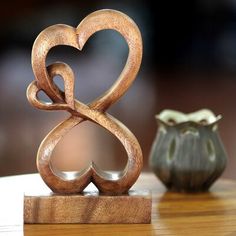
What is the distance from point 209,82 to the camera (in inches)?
120

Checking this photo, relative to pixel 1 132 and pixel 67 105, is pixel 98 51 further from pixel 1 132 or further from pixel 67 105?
pixel 67 105

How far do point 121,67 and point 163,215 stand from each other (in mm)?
2089

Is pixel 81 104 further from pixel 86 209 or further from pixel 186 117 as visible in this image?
pixel 186 117

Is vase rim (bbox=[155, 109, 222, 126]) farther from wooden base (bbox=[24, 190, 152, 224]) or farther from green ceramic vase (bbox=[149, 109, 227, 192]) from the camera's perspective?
wooden base (bbox=[24, 190, 152, 224])

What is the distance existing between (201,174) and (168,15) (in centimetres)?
200

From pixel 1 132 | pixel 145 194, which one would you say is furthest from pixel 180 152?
pixel 1 132

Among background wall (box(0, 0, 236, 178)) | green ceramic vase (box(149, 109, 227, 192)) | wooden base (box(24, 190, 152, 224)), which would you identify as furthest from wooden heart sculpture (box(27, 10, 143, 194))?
background wall (box(0, 0, 236, 178))

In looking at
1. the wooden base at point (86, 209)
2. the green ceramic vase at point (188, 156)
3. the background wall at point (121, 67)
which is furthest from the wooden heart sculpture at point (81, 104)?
the background wall at point (121, 67)

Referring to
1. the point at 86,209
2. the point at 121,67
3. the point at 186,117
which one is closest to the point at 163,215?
the point at 86,209

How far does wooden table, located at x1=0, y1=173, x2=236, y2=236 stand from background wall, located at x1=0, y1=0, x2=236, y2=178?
1669mm

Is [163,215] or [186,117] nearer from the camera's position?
[163,215]

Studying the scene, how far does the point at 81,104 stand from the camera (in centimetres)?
92

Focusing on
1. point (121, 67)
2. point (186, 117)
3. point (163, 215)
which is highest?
point (121, 67)

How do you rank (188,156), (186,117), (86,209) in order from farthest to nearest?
(186,117), (188,156), (86,209)
